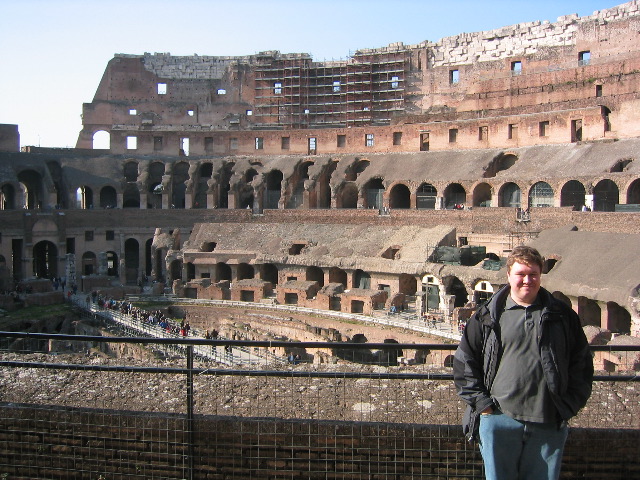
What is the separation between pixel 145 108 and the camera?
51312 mm

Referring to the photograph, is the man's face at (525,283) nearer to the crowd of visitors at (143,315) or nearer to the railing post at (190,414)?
the railing post at (190,414)

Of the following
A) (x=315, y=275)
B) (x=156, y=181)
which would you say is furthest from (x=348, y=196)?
(x=156, y=181)

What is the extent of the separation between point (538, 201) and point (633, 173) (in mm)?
5200

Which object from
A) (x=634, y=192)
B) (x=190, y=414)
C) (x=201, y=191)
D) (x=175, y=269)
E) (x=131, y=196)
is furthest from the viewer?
(x=131, y=196)

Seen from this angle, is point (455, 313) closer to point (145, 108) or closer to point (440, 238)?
point (440, 238)

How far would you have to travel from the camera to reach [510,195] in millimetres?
34875

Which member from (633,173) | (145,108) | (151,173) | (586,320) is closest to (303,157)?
(151,173)

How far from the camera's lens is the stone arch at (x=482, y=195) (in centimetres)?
3572

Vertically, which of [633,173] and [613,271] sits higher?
[633,173]

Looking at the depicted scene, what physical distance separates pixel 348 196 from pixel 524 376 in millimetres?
38298

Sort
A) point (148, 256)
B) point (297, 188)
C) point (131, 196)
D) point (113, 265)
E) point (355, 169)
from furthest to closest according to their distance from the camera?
1. point (131, 196)
2. point (297, 188)
3. point (355, 169)
4. point (113, 265)
5. point (148, 256)

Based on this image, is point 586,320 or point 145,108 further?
point 145,108

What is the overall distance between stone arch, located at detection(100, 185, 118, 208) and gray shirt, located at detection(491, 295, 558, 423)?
144ft

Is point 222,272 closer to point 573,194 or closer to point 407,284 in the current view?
point 407,284
